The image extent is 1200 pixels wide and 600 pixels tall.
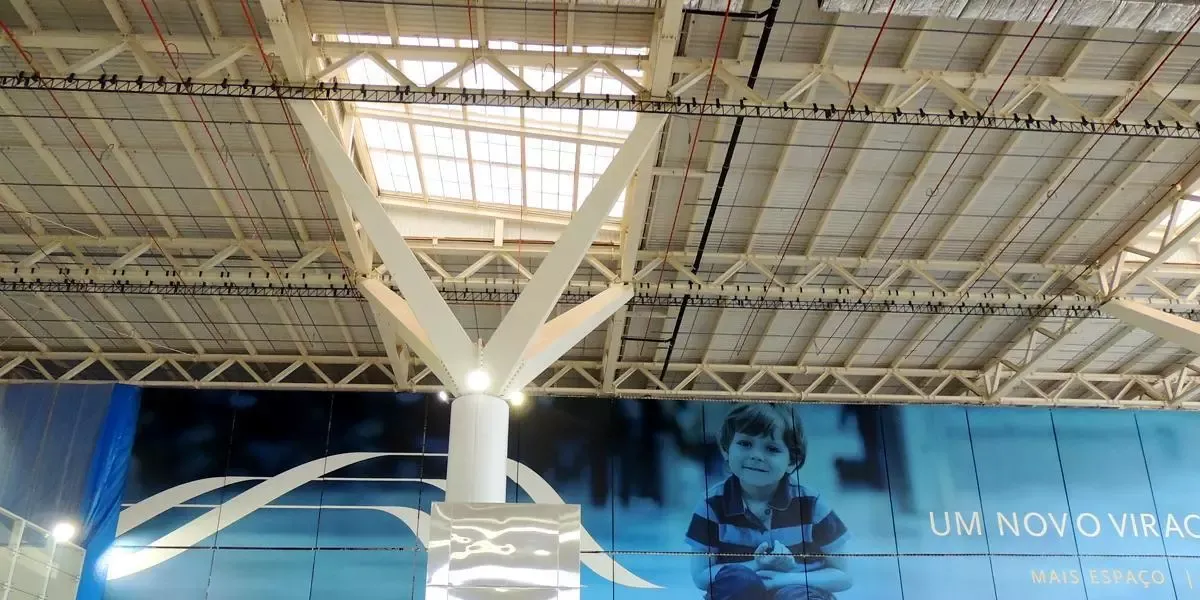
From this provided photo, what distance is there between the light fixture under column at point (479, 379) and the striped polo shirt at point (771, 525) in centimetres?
1257

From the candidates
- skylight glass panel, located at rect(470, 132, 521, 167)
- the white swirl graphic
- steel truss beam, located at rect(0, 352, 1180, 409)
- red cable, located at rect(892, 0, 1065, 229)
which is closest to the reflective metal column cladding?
skylight glass panel, located at rect(470, 132, 521, 167)

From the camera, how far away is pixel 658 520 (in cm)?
2477

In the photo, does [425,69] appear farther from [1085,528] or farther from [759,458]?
[1085,528]

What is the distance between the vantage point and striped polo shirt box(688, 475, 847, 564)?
24.6 m

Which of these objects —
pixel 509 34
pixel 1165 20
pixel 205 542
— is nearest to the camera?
pixel 1165 20

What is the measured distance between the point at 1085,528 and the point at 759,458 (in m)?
10.1

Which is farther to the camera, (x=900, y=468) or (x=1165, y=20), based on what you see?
(x=900, y=468)

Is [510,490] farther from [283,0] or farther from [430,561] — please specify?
[283,0]

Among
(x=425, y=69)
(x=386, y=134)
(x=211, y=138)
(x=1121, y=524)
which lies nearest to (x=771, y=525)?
(x=1121, y=524)

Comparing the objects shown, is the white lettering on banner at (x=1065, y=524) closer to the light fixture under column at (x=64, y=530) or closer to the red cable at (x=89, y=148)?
the red cable at (x=89, y=148)

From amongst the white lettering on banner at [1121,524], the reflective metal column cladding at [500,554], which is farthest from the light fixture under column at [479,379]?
the white lettering on banner at [1121,524]

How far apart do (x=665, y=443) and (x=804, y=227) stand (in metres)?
9.28

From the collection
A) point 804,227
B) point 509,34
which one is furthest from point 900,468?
point 509,34

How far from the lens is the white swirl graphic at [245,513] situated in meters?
23.6
